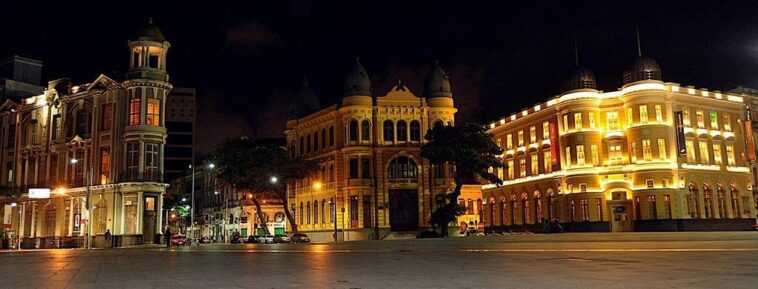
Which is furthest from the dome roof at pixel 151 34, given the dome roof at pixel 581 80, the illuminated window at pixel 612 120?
the illuminated window at pixel 612 120

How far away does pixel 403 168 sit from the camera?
6838 centimetres

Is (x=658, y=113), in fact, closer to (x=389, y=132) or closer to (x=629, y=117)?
(x=629, y=117)

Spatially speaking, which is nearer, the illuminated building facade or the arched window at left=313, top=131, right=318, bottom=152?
the illuminated building facade

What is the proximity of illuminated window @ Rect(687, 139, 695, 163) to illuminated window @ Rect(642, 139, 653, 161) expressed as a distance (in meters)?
4.06

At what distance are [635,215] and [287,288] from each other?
5650cm

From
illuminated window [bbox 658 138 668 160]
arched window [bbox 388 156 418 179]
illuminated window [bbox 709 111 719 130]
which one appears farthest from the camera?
arched window [bbox 388 156 418 179]

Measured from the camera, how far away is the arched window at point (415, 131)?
68875mm

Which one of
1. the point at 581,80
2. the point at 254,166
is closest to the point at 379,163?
the point at 254,166

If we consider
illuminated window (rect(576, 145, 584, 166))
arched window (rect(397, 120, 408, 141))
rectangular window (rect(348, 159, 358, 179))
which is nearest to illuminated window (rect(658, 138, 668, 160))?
illuminated window (rect(576, 145, 584, 166))

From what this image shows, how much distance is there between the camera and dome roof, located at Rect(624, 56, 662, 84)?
6334 cm

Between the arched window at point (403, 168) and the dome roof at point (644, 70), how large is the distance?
23.2 m

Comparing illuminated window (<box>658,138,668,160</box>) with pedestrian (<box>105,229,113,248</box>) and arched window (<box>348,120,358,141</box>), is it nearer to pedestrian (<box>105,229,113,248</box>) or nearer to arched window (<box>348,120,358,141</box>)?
arched window (<box>348,120,358,141</box>)

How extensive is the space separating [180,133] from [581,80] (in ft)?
287

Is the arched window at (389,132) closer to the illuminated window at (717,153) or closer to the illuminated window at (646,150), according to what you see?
the illuminated window at (646,150)
